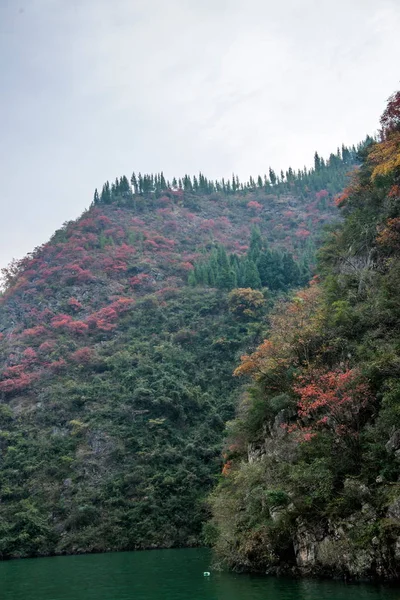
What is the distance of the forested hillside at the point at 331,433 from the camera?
1919 cm

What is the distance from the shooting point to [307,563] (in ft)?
66.1

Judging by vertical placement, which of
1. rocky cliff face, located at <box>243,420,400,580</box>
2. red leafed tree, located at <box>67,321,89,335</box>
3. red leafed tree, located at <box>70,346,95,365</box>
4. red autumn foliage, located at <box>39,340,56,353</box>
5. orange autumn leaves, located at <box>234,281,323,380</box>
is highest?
red leafed tree, located at <box>67,321,89,335</box>

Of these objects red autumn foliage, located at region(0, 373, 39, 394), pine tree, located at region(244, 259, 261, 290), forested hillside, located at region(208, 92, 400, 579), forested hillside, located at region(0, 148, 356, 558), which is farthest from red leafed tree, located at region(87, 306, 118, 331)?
forested hillside, located at region(208, 92, 400, 579)

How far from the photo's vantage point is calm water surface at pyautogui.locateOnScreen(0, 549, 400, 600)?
696 inches

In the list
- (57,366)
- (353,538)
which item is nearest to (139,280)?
(57,366)

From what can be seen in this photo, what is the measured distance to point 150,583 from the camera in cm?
2448

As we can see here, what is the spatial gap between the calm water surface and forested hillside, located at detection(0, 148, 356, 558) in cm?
706

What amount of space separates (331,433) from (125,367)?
138 ft

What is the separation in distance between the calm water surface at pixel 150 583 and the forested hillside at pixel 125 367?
7063mm

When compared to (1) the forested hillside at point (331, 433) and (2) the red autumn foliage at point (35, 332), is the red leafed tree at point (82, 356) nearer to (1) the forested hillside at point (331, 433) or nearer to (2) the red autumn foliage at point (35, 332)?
(2) the red autumn foliage at point (35, 332)

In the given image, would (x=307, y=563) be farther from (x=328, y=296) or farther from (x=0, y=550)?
(x=0, y=550)

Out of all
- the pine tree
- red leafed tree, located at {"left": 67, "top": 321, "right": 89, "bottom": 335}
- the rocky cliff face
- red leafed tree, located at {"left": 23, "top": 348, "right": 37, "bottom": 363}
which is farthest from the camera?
the pine tree

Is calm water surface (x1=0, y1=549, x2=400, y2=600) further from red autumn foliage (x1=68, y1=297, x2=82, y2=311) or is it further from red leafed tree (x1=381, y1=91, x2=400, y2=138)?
red autumn foliage (x1=68, y1=297, x2=82, y2=311)

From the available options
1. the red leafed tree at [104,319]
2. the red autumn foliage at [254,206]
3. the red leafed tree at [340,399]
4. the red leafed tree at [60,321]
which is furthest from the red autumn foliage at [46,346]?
the red autumn foliage at [254,206]
